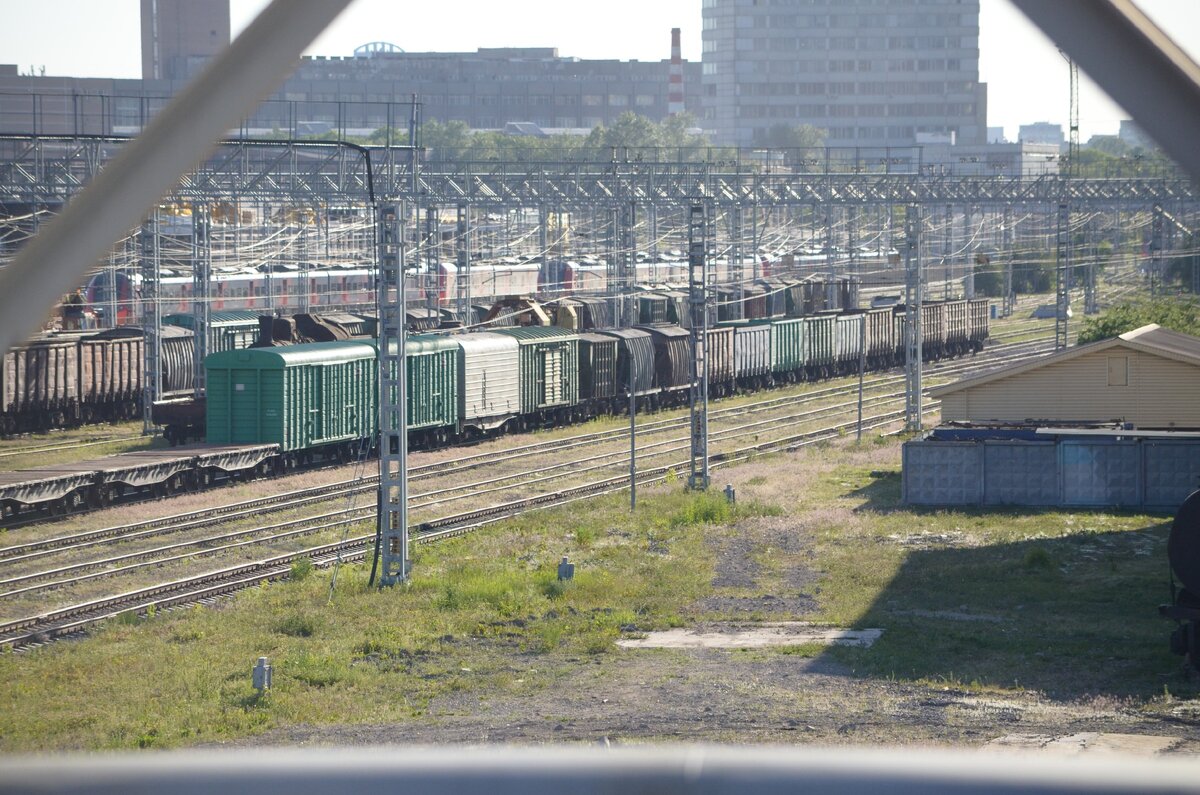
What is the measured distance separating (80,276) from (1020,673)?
14852mm

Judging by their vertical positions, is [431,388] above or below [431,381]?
below

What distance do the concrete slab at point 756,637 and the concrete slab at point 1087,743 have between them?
14.2 feet

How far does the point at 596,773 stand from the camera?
1.57m

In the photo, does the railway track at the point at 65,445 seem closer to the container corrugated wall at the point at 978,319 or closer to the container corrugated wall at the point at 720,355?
the container corrugated wall at the point at 720,355

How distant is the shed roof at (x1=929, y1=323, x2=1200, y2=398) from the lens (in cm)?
2878

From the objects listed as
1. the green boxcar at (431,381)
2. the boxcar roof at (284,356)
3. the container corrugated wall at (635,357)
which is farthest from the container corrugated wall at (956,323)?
the boxcar roof at (284,356)

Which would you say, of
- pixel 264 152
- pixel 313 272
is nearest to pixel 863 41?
pixel 264 152

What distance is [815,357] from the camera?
5184 centimetres

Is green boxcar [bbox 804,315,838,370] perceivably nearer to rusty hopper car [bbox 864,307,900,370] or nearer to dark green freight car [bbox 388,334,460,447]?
rusty hopper car [bbox 864,307,900,370]

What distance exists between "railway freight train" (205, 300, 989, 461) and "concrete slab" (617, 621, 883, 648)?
6.56 metres

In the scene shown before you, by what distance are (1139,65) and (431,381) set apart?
31853 millimetres

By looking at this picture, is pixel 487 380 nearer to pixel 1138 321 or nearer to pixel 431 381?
pixel 431 381

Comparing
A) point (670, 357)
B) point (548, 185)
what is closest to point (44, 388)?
point (670, 357)

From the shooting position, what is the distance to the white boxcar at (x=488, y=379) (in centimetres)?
3462
